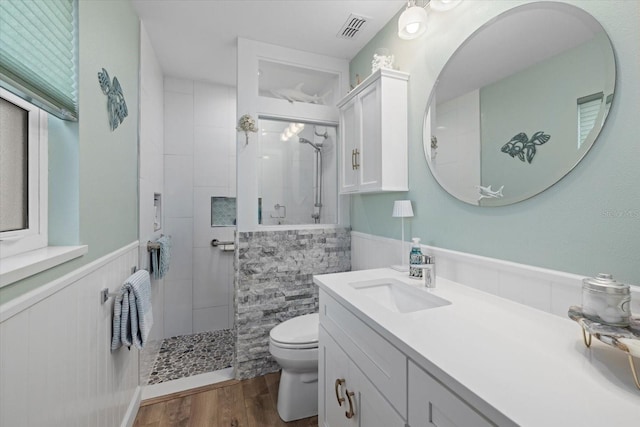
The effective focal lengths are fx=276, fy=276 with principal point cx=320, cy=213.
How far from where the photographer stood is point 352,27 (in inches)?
76.9

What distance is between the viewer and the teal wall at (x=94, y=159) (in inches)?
40.7

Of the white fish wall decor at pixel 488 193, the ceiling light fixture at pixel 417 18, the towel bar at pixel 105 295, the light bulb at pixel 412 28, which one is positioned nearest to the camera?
the white fish wall decor at pixel 488 193

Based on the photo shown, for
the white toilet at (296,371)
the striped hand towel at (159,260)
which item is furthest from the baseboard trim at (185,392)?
the striped hand towel at (159,260)

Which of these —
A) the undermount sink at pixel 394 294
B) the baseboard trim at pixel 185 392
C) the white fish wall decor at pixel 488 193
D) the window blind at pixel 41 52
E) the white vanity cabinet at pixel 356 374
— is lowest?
the baseboard trim at pixel 185 392

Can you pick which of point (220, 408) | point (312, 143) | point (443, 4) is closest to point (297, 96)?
point (312, 143)

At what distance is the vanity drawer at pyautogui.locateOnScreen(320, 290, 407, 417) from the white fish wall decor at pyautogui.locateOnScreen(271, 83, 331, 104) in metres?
1.69

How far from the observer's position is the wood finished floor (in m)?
1.67

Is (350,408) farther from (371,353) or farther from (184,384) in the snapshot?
(184,384)

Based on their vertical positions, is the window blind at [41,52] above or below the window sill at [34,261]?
above

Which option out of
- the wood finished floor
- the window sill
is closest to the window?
the window sill

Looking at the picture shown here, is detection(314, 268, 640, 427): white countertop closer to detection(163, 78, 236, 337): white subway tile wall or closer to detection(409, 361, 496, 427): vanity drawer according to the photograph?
detection(409, 361, 496, 427): vanity drawer

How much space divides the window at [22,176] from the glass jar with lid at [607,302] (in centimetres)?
159

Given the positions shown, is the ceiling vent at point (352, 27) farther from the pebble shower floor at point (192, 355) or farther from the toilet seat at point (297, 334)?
the pebble shower floor at point (192, 355)

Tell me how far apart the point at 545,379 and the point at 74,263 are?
1466 mm
